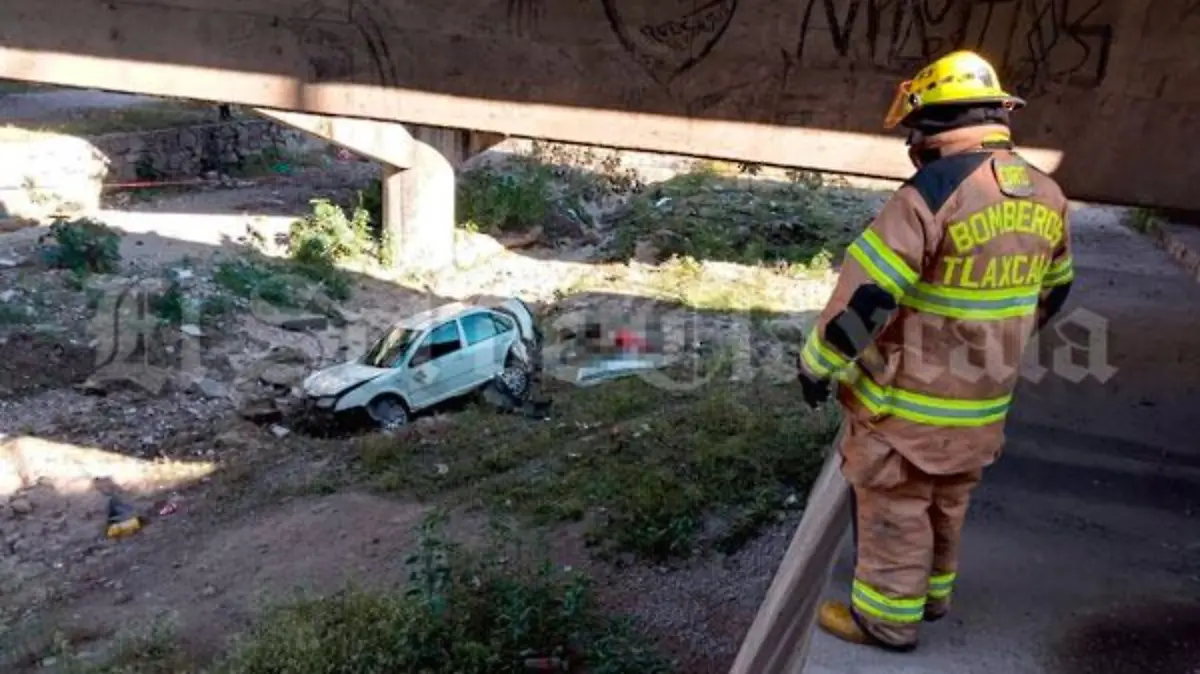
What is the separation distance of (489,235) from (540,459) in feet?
31.1

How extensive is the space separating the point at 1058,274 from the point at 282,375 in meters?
11.4

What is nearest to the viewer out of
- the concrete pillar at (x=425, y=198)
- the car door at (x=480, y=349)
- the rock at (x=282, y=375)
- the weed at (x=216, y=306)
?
the car door at (x=480, y=349)

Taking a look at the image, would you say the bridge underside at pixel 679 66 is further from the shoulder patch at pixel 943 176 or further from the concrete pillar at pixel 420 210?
the concrete pillar at pixel 420 210

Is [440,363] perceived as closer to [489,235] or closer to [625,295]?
[625,295]

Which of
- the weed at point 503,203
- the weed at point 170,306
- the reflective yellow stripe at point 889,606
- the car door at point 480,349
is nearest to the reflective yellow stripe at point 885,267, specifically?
the reflective yellow stripe at point 889,606

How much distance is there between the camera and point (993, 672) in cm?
348

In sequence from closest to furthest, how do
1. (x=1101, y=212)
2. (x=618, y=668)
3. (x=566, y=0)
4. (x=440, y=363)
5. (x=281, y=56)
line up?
(x=566, y=0)
(x=281, y=56)
(x=618, y=668)
(x=440, y=363)
(x=1101, y=212)

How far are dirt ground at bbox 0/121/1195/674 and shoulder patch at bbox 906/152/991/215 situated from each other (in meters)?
4.29

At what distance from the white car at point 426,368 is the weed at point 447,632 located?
189 inches

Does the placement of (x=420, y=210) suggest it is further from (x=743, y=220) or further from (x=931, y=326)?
(x=931, y=326)

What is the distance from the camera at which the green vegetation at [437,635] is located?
625 cm

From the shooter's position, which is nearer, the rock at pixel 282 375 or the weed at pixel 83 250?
the rock at pixel 282 375

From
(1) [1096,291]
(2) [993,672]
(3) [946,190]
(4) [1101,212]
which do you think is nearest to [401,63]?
(3) [946,190]

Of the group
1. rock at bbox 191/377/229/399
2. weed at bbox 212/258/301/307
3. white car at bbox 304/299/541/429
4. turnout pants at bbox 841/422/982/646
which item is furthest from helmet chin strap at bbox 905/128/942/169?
weed at bbox 212/258/301/307
